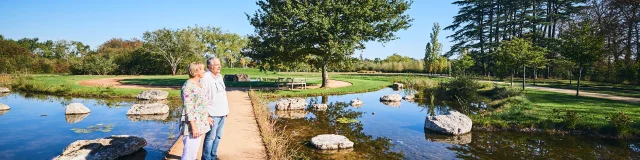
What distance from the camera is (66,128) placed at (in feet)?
29.6

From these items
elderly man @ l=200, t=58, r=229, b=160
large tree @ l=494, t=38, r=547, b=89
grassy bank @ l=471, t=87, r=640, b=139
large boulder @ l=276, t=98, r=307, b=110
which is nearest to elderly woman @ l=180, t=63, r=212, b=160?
elderly man @ l=200, t=58, r=229, b=160

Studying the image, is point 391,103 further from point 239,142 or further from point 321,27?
point 239,142

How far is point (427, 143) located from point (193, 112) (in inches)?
231

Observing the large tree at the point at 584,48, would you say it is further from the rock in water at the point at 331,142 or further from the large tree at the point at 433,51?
the large tree at the point at 433,51

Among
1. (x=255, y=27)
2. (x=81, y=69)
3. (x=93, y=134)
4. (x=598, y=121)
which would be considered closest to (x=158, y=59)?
(x=81, y=69)

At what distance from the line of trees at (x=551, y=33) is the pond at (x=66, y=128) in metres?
18.3

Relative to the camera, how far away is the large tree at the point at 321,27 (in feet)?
58.2

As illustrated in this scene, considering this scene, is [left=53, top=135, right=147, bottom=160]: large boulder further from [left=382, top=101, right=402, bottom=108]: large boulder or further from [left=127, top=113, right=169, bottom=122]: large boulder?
[left=382, top=101, right=402, bottom=108]: large boulder

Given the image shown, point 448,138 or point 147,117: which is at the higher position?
point 147,117

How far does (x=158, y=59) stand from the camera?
127 ft

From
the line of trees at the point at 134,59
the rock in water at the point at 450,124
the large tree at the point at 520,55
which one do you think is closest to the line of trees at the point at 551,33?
the large tree at the point at 520,55

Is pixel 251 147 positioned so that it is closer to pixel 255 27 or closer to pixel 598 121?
pixel 598 121

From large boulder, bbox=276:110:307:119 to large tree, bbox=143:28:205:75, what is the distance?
101ft

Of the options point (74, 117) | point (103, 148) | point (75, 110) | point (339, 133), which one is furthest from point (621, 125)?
point (75, 110)
